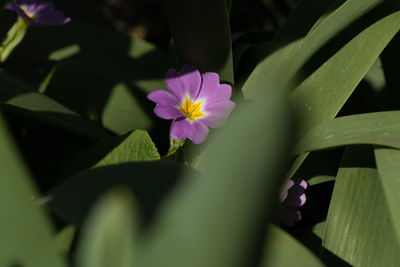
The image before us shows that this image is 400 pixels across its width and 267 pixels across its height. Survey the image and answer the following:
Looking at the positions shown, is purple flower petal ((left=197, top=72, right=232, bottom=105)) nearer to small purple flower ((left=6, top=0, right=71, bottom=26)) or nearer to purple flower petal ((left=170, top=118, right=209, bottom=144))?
purple flower petal ((left=170, top=118, right=209, bottom=144))

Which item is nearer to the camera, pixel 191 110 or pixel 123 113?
pixel 191 110

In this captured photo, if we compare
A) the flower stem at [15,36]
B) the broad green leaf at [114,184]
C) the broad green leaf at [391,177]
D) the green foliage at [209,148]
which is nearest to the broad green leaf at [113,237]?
the green foliage at [209,148]

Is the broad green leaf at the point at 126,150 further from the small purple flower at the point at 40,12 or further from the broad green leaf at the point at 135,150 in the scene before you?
the small purple flower at the point at 40,12

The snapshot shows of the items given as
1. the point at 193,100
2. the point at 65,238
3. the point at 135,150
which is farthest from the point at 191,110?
the point at 65,238

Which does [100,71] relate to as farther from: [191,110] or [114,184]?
[114,184]

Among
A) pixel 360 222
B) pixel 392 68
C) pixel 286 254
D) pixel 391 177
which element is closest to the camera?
pixel 286 254

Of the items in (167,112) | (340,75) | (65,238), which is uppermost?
(340,75)
